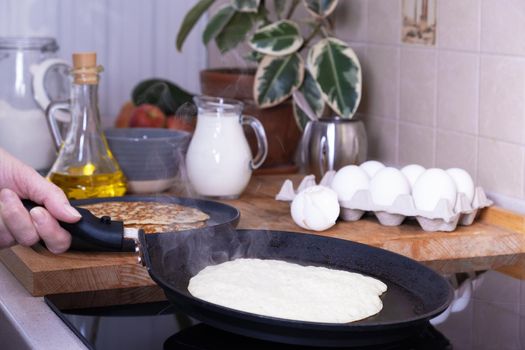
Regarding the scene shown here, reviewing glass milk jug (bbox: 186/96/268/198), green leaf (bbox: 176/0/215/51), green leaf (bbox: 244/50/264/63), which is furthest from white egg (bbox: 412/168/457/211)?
green leaf (bbox: 176/0/215/51)

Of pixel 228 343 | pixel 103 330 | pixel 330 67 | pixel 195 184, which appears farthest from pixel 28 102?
pixel 228 343

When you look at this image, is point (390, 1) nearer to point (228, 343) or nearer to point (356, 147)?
point (356, 147)

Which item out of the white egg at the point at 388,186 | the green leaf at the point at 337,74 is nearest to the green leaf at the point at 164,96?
the green leaf at the point at 337,74

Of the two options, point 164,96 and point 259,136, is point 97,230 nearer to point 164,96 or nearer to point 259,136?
point 259,136

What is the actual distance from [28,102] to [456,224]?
2.78 ft

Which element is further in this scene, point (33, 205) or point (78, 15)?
point (78, 15)

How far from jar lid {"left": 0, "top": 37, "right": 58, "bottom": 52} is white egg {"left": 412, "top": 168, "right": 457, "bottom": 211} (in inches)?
32.4

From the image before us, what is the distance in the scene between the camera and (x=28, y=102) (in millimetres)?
1802

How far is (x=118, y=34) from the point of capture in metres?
2.47

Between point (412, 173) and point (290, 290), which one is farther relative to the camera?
point (412, 173)

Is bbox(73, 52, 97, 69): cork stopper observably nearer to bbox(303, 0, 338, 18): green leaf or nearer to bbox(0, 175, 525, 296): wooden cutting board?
bbox(0, 175, 525, 296): wooden cutting board

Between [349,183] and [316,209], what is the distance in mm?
93

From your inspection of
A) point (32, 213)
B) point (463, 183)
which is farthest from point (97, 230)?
point (463, 183)

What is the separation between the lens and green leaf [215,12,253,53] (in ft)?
6.28
